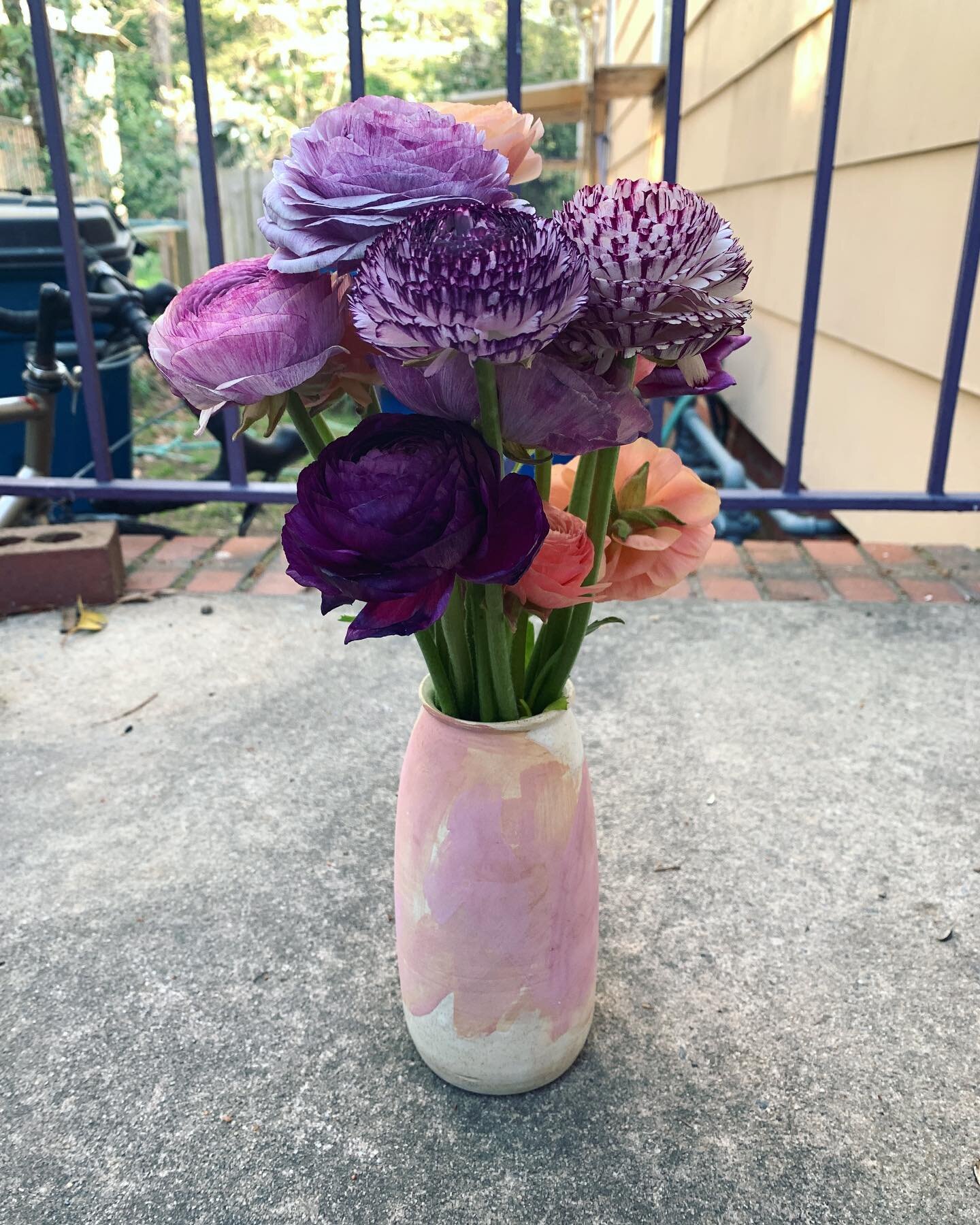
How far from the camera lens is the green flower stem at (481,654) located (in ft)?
2.72

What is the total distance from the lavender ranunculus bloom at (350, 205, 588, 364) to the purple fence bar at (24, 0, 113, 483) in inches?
62.8

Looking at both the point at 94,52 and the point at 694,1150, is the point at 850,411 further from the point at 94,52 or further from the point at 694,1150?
the point at 94,52

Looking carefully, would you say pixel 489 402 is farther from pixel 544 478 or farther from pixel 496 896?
pixel 496 896

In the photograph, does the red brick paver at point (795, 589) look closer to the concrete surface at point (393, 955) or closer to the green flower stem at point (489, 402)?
the concrete surface at point (393, 955)

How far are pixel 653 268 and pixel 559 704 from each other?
1.41ft

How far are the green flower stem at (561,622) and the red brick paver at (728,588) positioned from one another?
134 centimetres

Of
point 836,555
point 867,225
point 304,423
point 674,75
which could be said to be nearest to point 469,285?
point 304,423

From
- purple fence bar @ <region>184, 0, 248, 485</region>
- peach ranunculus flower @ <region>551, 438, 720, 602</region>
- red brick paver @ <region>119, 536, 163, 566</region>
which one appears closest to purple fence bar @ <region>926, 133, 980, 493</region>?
peach ranunculus flower @ <region>551, 438, 720, 602</region>

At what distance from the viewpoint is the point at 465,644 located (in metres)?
0.88

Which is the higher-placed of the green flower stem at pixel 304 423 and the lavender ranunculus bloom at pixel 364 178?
the lavender ranunculus bloom at pixel 364 178

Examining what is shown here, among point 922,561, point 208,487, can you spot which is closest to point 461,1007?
point 208,487

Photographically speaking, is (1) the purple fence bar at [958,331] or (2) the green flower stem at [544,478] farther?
(1) the purple fence bar at [958,331]

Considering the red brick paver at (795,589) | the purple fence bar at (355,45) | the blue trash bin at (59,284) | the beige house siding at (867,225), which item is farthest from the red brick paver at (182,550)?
the beige house siding at (867,225)

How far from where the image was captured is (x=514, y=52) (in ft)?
5.99
